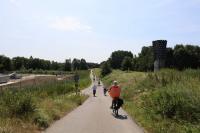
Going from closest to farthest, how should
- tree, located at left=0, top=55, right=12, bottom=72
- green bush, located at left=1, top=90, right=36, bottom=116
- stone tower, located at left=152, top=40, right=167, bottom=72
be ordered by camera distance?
green bush, located at left=1, top=90, right=36, bottom=116
stone tower, located at left=152, top=40, right=167, bottom=72
tree, located at left=0, top=55, right=12, bottom=72

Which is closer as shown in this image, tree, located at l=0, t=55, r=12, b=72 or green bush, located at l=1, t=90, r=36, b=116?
green bush, located at l=1, t=90, r=36, b=116

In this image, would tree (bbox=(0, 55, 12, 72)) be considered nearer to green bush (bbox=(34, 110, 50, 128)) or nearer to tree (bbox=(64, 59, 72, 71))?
tree (bbox=(64, 59, 72, 71))

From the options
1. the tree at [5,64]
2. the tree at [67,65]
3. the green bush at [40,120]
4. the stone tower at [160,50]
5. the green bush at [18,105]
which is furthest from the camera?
the tree at [67,65]

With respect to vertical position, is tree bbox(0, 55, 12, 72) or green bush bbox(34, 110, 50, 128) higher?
tree bbox(0, 55, 12, 72)

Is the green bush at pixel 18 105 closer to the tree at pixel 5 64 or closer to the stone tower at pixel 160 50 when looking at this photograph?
the stone tower at pixel 160 50

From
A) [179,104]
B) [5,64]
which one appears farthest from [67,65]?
[179,104]

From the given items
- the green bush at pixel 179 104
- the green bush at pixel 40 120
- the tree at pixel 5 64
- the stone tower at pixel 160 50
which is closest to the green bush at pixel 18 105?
the green bush at pixel 40 120

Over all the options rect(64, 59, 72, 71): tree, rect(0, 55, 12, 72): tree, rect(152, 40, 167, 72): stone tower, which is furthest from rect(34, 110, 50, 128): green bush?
rect(64, 59, 72, 71): tree

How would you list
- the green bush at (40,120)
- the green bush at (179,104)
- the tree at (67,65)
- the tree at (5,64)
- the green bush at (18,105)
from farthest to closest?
the tree at (67,65)
the tree at (5,64)
the green bush at (179,104)
the green bush at (18,105)
the green bush at (40,120)

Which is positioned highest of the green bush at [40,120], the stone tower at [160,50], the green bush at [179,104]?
the stone tower at [160,50]

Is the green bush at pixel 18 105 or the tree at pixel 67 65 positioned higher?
the tree at pixel 67 65

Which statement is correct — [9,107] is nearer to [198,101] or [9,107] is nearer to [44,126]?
[44,126]

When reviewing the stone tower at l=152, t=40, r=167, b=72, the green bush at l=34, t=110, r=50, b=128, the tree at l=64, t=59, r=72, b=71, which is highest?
the tree at l=64, t=59, r=72, b=71

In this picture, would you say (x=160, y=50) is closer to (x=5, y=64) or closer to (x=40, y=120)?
(x=40, y=120)
